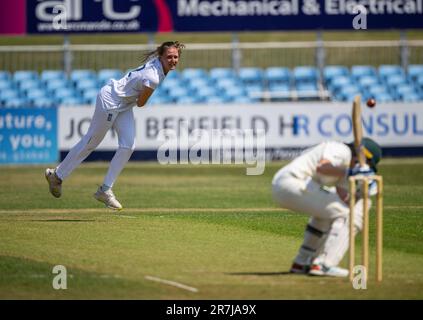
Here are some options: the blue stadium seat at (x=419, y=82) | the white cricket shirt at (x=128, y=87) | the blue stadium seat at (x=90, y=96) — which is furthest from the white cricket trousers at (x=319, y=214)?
the blue stadium seat at (x=419, y=82)

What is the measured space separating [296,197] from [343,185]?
52cm

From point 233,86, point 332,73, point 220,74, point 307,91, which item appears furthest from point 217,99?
point 332,73

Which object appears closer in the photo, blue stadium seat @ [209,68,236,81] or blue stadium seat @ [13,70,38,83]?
blue stadium seat @ [13,70,38,83]

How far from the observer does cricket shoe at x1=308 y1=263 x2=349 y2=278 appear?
31.8 ft

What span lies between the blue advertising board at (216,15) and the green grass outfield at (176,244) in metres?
7.13

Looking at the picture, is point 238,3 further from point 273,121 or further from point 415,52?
point 415,52

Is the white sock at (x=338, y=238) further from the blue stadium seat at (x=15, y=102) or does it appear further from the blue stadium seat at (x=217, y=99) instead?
the blue stadium seat at (x=15, y=102)

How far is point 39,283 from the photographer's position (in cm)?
948

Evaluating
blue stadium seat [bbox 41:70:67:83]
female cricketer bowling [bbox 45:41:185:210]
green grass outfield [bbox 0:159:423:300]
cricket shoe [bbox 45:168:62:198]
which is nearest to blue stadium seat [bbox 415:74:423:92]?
green grass outfield [bbox 0:159:423:300]

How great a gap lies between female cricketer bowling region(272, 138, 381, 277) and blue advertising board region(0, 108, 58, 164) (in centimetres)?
1575

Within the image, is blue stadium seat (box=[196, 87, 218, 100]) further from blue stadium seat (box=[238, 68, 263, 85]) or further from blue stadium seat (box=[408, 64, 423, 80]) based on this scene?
blue stadium seat (box=[408, 64, 423, 80])

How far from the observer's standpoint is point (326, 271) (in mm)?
9703

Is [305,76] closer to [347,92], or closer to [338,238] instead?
[347,92]

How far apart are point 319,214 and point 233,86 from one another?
18.1 metres
